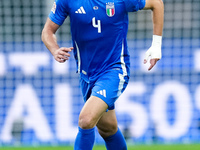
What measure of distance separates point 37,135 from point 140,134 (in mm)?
1399

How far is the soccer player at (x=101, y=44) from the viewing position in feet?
15.5

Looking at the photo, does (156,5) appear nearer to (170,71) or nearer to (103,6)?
(103,6)

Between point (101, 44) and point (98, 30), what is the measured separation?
12 cm

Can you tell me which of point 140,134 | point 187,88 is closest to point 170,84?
point 187,88

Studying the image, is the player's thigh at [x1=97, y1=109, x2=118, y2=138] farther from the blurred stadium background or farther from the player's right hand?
the blurred stadium background

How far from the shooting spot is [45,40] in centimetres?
488

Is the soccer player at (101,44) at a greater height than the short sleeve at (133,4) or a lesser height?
lesser

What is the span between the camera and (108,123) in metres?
4.96

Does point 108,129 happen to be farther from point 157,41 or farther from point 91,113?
point 157,41

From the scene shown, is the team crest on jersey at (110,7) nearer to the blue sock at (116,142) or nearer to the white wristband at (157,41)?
the white wristband at (157,41)

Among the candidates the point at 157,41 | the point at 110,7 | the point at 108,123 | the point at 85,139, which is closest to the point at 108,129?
the point at 108,123

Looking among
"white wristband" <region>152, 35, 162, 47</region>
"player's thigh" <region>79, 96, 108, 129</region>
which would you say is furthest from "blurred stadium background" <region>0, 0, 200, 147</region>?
"player's thigh" <region>79, 96, 108, 129</region>

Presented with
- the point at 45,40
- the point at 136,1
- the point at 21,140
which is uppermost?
the point at 136,1

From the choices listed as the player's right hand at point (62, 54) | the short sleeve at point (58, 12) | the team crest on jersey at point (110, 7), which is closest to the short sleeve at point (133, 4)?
the team crest on jersey at point (110, 7)
